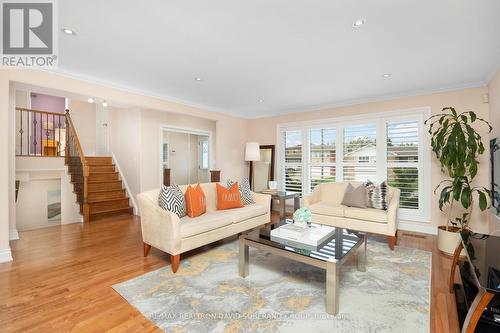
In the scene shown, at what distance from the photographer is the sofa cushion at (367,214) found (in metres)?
3.45

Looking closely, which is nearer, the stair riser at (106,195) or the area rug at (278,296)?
the area rug at (278,296)

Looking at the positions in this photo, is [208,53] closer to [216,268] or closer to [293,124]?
[216,268]

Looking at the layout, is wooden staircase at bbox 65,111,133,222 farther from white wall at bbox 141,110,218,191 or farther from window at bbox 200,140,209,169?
window at bbox 200,140,209,169

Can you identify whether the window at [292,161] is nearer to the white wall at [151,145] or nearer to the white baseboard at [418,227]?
the white baseboard at [418,227]

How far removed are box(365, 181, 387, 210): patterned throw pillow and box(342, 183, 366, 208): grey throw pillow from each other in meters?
0.07

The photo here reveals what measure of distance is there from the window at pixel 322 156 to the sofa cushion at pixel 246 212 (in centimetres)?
184

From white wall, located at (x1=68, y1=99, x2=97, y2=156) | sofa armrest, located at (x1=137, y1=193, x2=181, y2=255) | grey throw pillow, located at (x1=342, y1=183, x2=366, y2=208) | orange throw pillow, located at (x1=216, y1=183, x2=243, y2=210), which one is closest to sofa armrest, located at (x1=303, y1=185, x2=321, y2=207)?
grey throw pillow, located at (x1=342, y1=183, x2=366, y2=208)

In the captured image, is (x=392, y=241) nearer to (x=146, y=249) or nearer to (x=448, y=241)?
(x=448, y=241)

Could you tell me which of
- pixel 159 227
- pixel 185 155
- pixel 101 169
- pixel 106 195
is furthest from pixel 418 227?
pixel 101 169

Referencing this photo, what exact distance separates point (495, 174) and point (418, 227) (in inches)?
57.3

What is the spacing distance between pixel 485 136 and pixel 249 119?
4.70 metres

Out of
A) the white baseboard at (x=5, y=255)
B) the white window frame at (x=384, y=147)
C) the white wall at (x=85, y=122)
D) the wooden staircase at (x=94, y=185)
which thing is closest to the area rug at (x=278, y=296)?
the white window frame at (x=384, y=147)

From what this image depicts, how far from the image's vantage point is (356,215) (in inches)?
144

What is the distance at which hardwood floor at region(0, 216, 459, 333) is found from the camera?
6.04 feet
